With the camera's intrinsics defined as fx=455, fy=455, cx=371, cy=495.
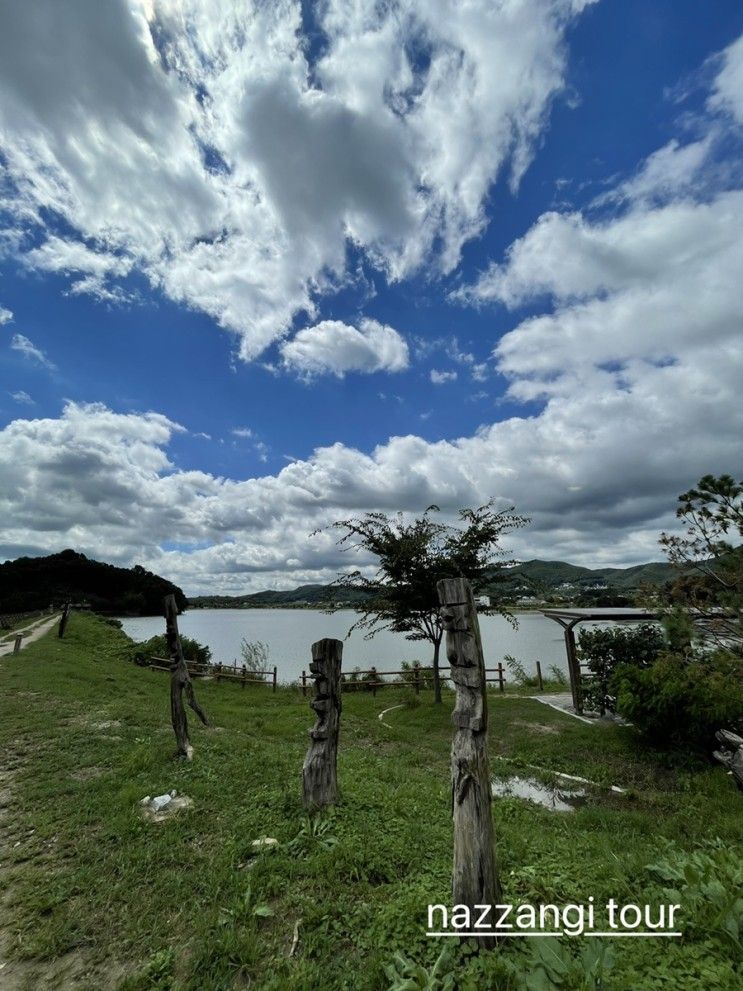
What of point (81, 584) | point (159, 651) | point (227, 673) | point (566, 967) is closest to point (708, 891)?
point (566, 967)

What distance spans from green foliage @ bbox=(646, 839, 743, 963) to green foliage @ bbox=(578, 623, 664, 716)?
29.4 feet

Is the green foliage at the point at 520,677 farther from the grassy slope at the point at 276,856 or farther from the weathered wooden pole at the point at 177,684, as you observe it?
the weathered wooden pole at the point at 177,684

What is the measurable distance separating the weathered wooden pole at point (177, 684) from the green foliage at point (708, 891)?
23.3 feet

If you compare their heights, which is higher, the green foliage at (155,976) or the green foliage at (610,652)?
the green foliage at (610,652)

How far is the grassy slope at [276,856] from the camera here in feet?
10.8

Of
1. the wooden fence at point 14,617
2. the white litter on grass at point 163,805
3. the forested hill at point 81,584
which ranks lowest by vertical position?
the white litter on grass at point 163,805

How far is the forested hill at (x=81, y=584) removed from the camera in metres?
60.1

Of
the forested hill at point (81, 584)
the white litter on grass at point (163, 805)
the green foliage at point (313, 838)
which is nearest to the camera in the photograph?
the green foliage at point (313, 838)

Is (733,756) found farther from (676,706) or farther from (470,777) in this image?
(470,777)

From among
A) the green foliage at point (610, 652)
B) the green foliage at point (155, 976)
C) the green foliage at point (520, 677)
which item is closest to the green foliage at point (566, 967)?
the green foliage at point (155, 976)

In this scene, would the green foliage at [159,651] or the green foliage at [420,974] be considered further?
the green foliage at [159,651]

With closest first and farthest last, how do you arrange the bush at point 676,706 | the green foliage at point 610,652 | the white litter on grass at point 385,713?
the bush at point 676,706
the green foliage at point 610,652
the white litter on grass at point 385,713

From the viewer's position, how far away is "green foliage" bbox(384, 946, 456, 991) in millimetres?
2838

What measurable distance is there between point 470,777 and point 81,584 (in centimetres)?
7652
